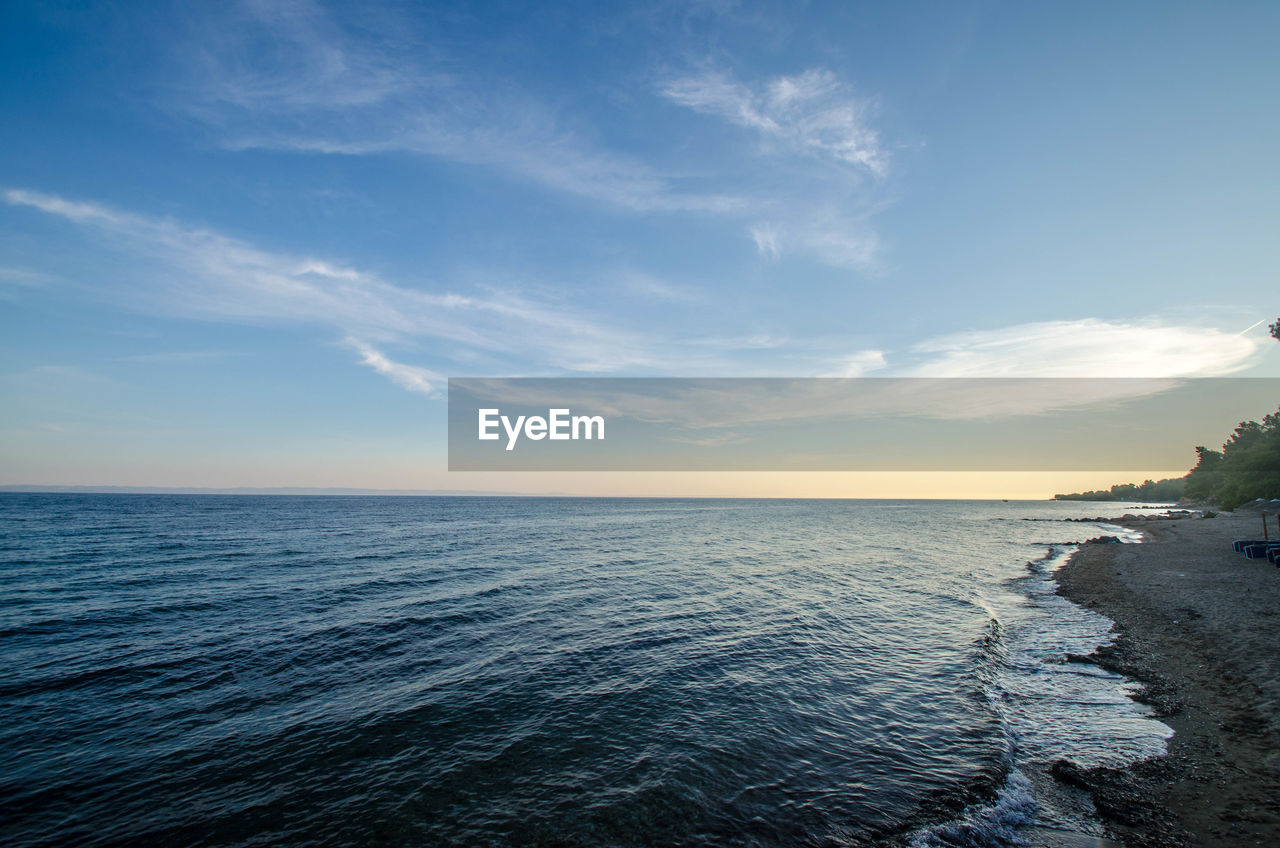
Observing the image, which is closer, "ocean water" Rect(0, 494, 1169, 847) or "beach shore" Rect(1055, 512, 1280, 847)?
"beach shore" Rect(1055, 512, 1280, 847)

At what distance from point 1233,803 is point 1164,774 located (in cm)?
146

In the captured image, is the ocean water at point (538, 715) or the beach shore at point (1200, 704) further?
the ocean water at point (538, 715)

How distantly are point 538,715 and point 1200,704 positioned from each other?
20183 millimetres

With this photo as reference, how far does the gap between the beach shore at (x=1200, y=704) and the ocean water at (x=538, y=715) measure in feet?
2.82

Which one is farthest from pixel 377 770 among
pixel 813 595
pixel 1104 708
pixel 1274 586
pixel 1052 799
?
pixel 1274 586

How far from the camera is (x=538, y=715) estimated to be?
51.8 ft

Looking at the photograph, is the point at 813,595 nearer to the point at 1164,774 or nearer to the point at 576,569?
the point at 576,569

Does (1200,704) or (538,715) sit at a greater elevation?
(1200,704)

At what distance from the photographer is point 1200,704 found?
49.6ft

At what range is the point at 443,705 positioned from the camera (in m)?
16.4

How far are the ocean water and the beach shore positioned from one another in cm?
86

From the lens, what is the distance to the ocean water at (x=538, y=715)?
1088cm

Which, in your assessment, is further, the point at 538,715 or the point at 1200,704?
→ the point at 538,715

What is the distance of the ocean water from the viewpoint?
10.9 meters
